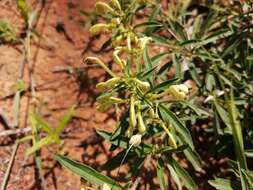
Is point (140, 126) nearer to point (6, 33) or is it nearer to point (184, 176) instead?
point (184, 176)

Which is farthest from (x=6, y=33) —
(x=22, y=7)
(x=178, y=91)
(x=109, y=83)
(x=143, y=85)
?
(x=178, y=91)

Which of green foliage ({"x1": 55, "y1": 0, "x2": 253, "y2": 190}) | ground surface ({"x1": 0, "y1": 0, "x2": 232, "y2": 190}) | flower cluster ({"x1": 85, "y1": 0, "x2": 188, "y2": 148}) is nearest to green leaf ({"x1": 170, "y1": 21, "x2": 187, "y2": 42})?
green foliage ({"x1": 55, "y1": 0, "x2": 253, "y2": 190})

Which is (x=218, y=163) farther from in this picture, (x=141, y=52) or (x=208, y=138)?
(x=141, y=52)

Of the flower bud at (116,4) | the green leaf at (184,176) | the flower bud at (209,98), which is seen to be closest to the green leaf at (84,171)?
the green leaf at (184,176)

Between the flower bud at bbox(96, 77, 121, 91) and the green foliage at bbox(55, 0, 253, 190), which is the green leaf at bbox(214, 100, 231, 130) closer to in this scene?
the green foliage at bbox(55, 0, 253, 190)

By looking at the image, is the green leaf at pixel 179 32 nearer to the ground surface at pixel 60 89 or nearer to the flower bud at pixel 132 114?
the ground surface at pixel 60 89
